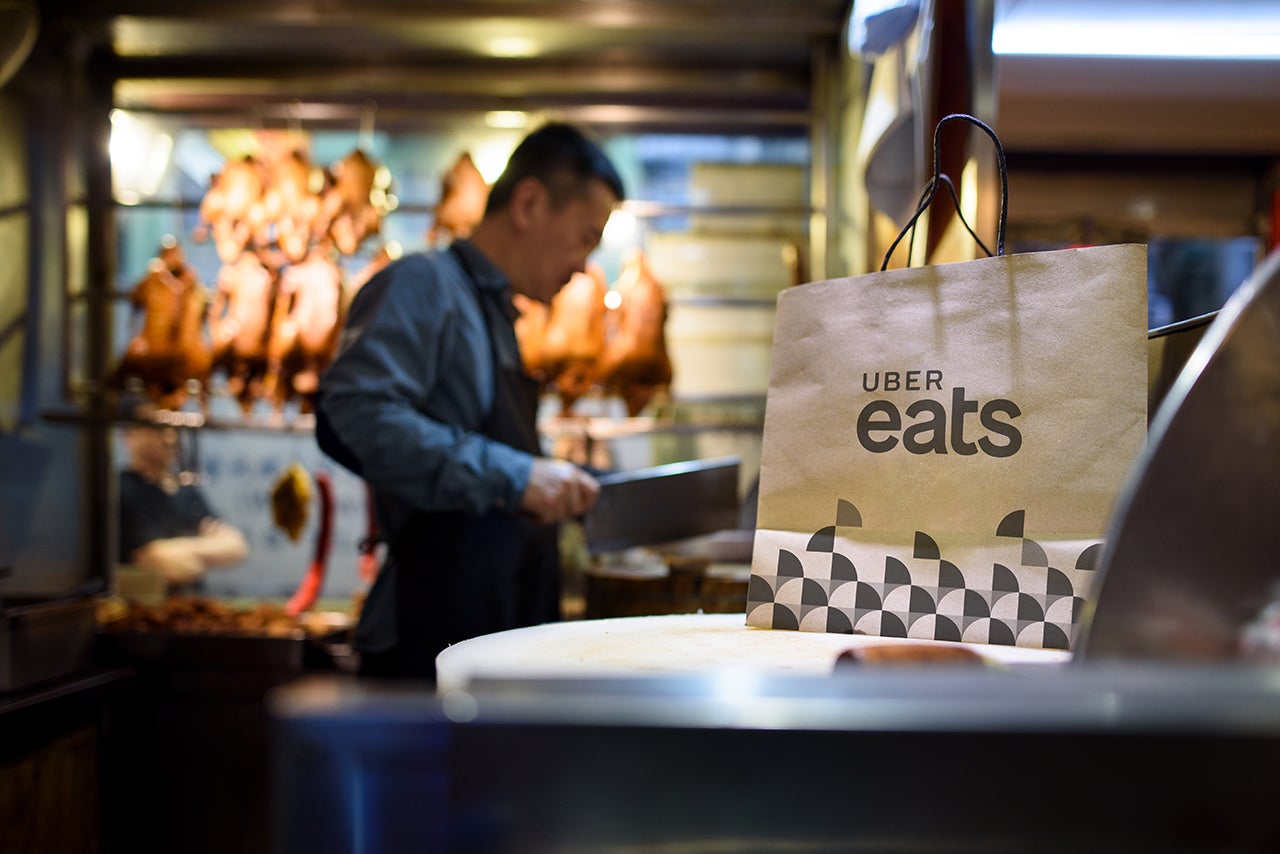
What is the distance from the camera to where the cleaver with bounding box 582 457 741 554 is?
199 centimetres

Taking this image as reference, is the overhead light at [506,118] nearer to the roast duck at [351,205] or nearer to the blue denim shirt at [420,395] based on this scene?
the roast duck at [351,205]

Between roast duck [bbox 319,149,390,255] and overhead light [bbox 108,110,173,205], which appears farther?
overhead light [bbox 108,110,173,205]

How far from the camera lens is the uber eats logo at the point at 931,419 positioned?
814mm

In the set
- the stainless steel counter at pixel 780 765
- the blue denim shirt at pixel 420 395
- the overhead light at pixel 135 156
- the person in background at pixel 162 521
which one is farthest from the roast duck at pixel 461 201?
the stainless steel counter at pixel 780 765

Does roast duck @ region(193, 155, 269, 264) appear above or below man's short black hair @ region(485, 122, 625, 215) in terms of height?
above

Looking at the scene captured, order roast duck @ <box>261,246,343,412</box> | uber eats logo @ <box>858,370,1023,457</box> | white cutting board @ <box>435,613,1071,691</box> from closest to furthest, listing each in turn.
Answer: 1. white cutting board @ <box>435,613,1071,691</box>
2. uber eats logo @ <box>858,370,1023,457</box>
3. roast duck @ <box>261,246,343,412</box>

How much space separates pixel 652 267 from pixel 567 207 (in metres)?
1.78

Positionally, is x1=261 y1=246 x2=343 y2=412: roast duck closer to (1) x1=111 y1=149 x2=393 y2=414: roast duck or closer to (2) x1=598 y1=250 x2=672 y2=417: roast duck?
(1) x1=111 y1=149 x2=393 y2=414: roast duck

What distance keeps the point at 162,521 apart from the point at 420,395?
2329mm

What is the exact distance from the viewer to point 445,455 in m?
1.90

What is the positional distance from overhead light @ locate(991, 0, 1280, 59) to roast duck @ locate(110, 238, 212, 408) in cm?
291

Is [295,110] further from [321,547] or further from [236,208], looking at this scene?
[321,547]

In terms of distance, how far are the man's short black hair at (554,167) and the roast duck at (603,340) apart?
3.61ft

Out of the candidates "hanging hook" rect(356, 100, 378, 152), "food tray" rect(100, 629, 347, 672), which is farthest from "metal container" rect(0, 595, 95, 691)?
"hanging hook" rect(356, 100, 378, 152)
